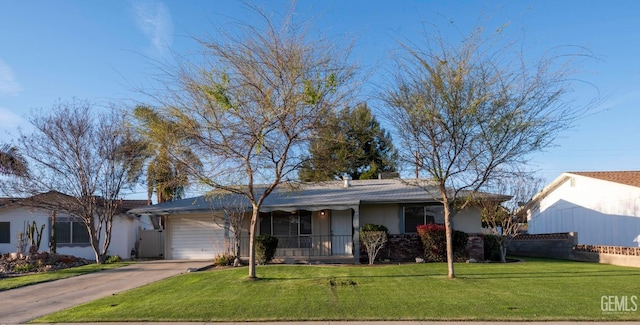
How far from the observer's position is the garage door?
2346cm

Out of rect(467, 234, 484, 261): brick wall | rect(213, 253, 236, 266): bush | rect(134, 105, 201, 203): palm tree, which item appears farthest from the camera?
rect(467, 234, 484, 261): brick wall

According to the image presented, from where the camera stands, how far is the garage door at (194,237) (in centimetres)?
2346

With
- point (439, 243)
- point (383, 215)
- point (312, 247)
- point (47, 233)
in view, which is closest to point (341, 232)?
point (312, 247)

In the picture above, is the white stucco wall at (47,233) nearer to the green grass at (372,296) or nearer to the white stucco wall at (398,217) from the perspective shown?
the green grass at (372,296)

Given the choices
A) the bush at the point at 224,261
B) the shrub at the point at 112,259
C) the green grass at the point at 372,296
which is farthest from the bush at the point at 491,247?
the shrub at the point at 112,259

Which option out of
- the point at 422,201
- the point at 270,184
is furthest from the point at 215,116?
the point at 422,201

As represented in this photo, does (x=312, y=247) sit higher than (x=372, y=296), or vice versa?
(x=312, y=247)

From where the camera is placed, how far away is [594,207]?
2580 cm

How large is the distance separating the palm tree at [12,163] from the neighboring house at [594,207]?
2275cm

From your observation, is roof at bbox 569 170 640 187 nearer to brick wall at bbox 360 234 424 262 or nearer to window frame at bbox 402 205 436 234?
window frame at bbox 402 205 436 234

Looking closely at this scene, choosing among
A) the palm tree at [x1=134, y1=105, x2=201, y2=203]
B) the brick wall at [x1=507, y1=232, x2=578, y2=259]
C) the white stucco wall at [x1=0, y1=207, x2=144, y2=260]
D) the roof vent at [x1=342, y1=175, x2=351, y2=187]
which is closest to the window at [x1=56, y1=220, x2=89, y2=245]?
the white stucco wall at [x1=0, y1=207, x2=144, y2=260]

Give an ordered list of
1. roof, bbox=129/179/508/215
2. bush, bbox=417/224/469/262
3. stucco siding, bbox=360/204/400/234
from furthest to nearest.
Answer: stucco siding, bbox=360/204/400/234 < roof, bbox=129/179/508/215 < bush, bbox=417/224/469/262

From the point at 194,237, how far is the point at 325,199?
626 centimetres

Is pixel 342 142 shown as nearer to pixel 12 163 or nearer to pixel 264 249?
pixel 264 249
